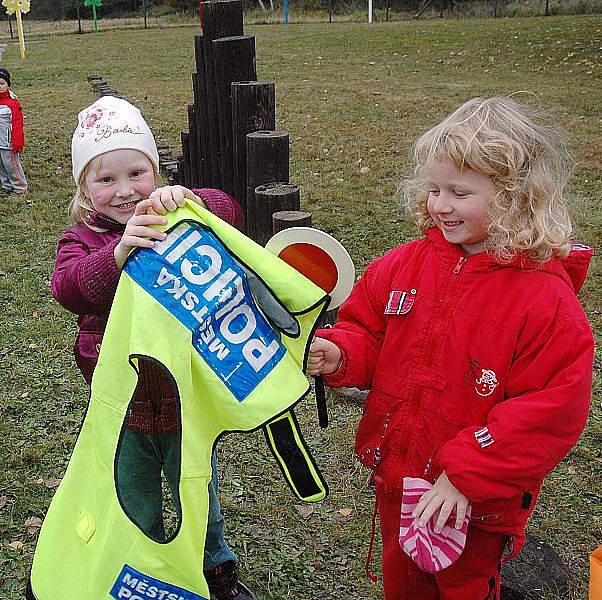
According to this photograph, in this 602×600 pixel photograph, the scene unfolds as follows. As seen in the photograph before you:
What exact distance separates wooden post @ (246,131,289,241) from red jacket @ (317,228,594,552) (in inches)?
67.4

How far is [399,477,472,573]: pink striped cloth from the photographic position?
6.44 feet

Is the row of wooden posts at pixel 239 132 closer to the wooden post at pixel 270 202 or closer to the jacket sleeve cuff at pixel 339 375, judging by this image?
the wooden post at pixel 270 202

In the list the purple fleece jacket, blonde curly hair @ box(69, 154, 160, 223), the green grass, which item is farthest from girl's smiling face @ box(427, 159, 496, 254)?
the green grass

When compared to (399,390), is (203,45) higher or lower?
higher

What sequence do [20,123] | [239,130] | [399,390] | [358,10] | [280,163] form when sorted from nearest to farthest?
[399,390] → [280,163] → [239,130] → [20,123] → [358,10]

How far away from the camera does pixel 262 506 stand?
327cm

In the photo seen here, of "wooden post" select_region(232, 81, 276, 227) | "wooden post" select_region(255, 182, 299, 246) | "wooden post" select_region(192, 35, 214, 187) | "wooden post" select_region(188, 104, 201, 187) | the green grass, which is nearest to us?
the green grass

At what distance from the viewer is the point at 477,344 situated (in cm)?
192

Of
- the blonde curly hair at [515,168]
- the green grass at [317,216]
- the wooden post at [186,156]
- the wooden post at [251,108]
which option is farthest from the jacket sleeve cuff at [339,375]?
the wooden post at [186,156]

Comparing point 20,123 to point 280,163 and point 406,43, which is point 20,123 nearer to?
point 280,163

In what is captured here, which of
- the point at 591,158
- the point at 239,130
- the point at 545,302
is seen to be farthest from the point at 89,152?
the point at 591,158

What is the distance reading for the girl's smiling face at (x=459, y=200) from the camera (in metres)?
1.88

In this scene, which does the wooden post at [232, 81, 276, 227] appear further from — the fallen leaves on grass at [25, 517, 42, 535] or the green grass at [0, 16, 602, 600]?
the fallen leaves on grass at [25, 517, 42, 535]

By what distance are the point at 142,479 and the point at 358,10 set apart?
115 feet
